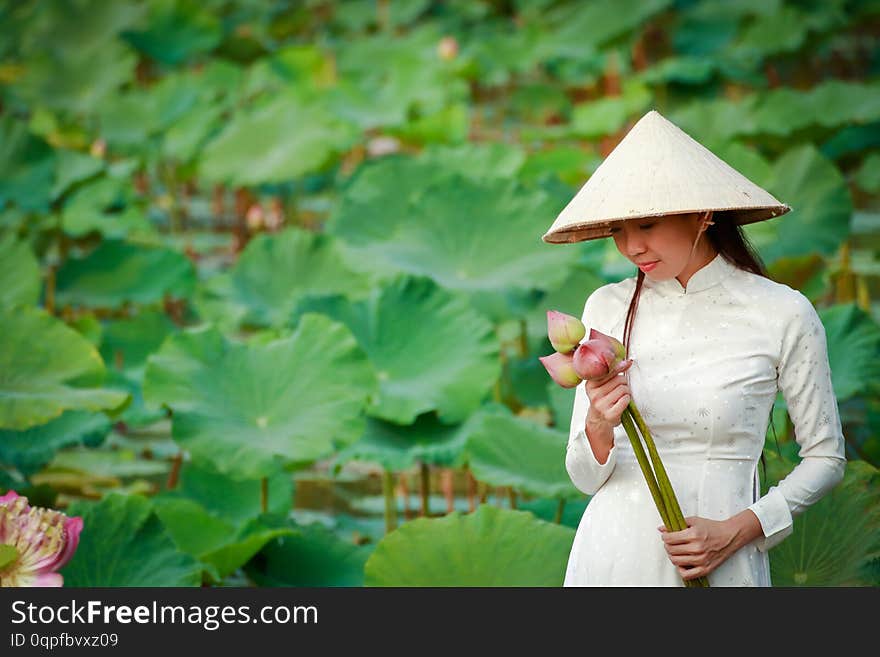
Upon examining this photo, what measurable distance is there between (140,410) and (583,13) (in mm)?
3583

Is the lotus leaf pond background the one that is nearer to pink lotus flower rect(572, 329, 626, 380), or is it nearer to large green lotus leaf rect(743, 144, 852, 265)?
large green lotus leaf rect(743, 144, 852, 265)

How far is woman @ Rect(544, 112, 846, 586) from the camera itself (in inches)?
57.4

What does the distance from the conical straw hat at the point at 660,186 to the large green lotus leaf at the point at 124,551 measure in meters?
1.10

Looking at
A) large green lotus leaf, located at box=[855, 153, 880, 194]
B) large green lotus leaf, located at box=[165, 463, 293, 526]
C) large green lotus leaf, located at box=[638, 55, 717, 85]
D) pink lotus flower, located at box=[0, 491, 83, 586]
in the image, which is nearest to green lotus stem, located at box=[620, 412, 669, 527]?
pink lotus flower, located at box=[0, 491, 83, 586]

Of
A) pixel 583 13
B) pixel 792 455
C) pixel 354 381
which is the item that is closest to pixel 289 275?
pixel 354 381

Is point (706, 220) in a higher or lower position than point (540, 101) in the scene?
lower

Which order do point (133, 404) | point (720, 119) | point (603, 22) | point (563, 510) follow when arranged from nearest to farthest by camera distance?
point (563, 510), point (133, 404), point (720, 119), point (603, 22)

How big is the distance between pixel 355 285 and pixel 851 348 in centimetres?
144

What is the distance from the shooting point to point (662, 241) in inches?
58.4

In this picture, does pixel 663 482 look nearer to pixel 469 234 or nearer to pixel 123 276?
pixel 469 234

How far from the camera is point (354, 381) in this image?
268cm

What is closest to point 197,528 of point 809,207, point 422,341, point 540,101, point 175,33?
point 422,341

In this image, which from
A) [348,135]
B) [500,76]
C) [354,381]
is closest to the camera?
[354,381]

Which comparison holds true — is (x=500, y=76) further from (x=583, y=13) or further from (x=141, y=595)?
(x=141, y=595)
